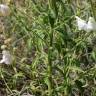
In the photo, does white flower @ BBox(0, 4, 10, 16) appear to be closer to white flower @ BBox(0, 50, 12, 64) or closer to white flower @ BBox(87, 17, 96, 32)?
white flower @ BBox(0, 50, 12, 64)

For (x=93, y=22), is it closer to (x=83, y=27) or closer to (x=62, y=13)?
(x=83, y=27)

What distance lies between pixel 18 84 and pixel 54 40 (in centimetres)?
93

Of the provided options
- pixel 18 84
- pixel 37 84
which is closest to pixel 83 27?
pixel 37 84

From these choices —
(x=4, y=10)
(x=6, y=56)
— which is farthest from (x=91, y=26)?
(x=6, y=56)

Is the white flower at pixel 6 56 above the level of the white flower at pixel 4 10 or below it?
below

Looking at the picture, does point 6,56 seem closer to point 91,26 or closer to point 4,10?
point 4,10

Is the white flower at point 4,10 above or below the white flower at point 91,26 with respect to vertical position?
above

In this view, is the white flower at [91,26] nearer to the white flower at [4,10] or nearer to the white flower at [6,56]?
the white flower at [4,10]

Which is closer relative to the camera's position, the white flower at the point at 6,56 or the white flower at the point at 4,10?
the white flower at the point at 4,10

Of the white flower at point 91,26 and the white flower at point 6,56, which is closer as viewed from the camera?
the white flower at point 91,26

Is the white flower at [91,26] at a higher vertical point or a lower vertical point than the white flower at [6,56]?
higher

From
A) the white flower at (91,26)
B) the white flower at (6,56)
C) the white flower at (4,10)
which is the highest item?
the white flower at (4,10)

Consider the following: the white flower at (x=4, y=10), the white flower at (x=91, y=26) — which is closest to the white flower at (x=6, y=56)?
the white flower at (x=4, y=10)

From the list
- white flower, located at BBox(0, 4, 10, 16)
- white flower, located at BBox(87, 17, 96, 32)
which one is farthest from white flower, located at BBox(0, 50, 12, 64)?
white flower, located at BBox(87, 17, 96, 32)
